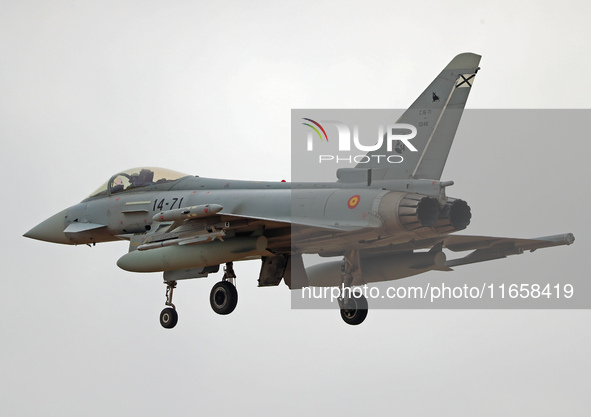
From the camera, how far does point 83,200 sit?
29594 millimetres

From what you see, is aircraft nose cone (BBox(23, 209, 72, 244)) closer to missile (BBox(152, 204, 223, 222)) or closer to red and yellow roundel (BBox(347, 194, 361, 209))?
missile (BBox(152, 204, 223, 222))

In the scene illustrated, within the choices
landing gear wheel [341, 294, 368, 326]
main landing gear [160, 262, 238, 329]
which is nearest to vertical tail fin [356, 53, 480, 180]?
landing gear wheel [341, 294, 368, 326]

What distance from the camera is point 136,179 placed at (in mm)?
28641

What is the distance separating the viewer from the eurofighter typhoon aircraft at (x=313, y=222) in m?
23.5

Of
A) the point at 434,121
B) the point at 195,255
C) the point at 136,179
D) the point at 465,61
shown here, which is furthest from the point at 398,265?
the point at 136,179

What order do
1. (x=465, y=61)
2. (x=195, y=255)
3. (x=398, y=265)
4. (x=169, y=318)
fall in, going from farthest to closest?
(x=169, y=318) < (x=398, y=265) < (x=195, y=255) < (x=465, y=61)

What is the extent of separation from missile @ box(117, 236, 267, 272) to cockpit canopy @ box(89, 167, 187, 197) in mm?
2611

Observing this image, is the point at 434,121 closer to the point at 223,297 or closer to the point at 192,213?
the point at 192,213

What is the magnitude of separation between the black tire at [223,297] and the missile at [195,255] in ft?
3.70

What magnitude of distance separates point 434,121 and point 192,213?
221 inches

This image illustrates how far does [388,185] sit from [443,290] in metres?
4.53

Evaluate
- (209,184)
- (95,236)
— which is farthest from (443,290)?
(95,236)

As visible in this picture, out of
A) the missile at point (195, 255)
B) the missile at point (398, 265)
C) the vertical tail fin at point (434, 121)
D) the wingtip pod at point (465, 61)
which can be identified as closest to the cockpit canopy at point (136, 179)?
the missile at point (195, 255)

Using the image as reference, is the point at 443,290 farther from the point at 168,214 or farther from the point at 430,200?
the point at 168,214
